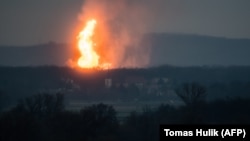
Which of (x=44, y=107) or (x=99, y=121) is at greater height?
(x=44, y=107)

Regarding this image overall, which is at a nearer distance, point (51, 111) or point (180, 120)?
point (180, 120)

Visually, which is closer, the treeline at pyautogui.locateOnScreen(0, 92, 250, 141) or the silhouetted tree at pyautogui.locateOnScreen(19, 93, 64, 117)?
the treeline at pyautogui.locateOnScreen(0, 92, 250, 141)

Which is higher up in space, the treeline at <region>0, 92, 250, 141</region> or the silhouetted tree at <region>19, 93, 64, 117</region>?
the silhouetted tree at <region>19, 93, 64, 117</region>

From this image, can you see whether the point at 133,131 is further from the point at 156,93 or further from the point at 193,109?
the point at 156,93

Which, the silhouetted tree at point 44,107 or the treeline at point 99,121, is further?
the silhouetted tree at point 44,107

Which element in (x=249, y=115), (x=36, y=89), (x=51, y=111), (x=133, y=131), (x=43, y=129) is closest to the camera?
(x=43, y=129)

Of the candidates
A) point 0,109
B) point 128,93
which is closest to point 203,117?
point 0,109

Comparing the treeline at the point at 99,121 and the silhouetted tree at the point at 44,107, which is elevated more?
the silhouetted tree at the point at 44,107

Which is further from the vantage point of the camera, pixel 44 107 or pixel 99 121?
pixel 44 107
